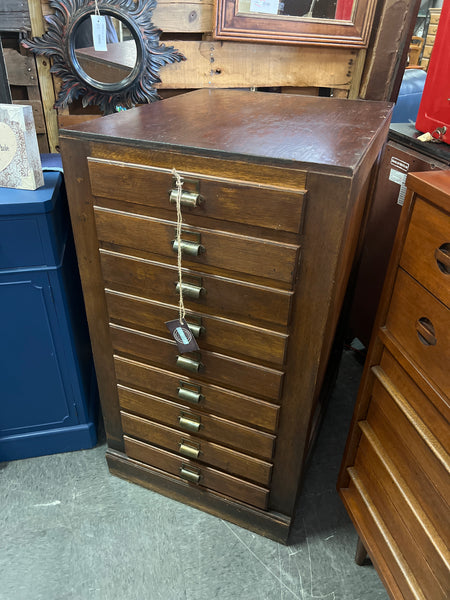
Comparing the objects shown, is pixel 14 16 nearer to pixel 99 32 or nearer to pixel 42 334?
pixel 99 32

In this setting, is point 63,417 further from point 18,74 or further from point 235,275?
point 18,74

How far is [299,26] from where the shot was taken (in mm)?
1594

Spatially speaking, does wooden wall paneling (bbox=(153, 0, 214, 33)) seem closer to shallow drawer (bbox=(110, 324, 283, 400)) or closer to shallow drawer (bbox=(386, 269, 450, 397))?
shallow drawer (bbox=(110, 324, 283, 400))

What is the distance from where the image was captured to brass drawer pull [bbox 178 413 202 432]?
124cm

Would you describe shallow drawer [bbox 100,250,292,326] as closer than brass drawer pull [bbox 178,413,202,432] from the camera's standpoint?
Yes

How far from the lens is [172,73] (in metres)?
1.59

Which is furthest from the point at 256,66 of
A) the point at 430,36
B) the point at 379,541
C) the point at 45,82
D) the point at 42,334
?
the point at 430,36

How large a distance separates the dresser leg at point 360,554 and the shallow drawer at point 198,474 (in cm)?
28

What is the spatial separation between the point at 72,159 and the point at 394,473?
104 centimetres

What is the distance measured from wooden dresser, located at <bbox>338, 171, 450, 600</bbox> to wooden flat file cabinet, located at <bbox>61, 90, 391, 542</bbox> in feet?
0.43

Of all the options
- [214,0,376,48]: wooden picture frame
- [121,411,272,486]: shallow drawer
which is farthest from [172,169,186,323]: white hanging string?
[214,0,376,48]: wooden picture frame

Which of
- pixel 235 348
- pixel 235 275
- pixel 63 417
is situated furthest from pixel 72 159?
pixel 63 417

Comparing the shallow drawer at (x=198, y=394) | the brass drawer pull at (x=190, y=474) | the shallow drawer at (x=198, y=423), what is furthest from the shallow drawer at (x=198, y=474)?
the shallow drawer at (x=198, y=394)

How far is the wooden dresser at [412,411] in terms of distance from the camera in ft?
2.78
